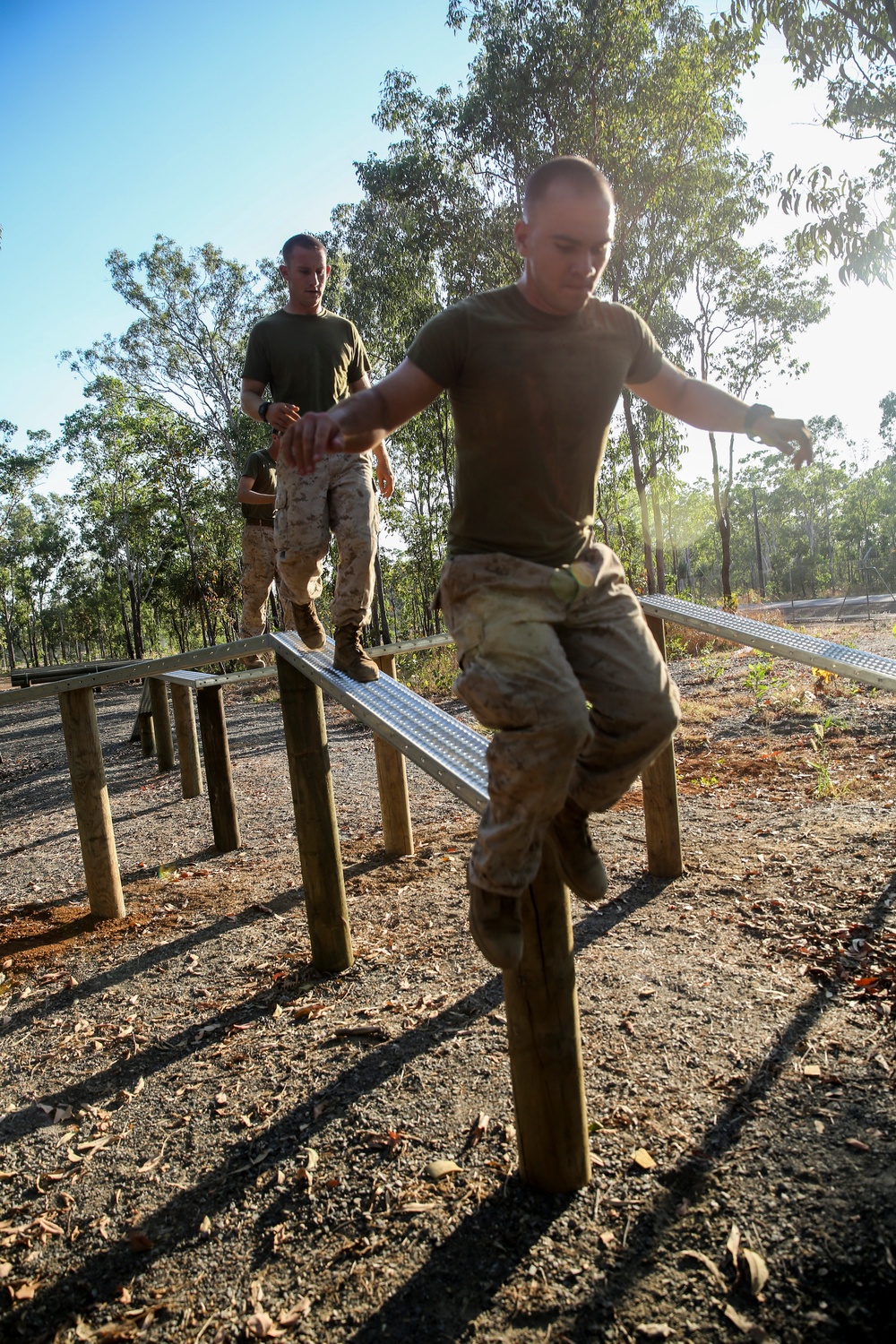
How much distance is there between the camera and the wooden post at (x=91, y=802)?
5.23m

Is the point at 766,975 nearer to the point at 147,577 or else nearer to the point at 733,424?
the point at 733,424

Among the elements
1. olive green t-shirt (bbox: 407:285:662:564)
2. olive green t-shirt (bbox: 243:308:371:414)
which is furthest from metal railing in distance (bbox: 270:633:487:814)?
olive green t-shirt (bbox: 243:308:371:414)

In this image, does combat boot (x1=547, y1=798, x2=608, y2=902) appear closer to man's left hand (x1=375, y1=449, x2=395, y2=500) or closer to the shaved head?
the shaved head

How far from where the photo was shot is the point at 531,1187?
2.61 meters

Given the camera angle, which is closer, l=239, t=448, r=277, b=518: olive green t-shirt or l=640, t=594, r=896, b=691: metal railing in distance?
l=640, t=594, r=896, b=691: metal railing in distance

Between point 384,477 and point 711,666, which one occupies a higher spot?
point 384,477

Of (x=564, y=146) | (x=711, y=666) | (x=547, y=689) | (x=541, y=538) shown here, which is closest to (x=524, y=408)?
(x=541, y=538)

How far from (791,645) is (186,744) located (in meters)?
6.38

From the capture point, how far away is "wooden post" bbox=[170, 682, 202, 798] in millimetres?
8477

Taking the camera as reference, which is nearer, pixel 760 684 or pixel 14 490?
pixel 760 684

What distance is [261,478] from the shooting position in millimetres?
5328

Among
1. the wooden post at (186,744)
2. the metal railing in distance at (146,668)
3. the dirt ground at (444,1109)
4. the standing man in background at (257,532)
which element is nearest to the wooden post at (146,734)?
the wooden post at (186,744)

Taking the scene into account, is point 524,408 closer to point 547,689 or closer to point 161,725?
point 547,689

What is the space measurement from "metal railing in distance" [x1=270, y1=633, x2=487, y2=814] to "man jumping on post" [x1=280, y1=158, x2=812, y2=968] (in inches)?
13.9
